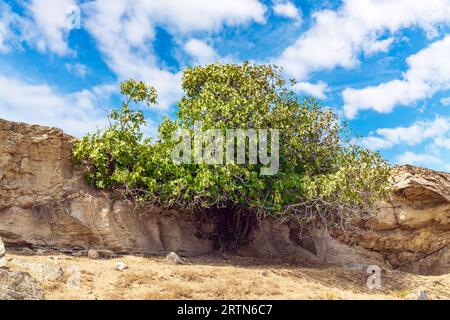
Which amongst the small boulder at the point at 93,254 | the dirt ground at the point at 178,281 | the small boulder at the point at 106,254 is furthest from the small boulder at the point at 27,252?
the small boulder at the point at 106,254

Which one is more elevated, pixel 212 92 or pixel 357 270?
pixel 212 92

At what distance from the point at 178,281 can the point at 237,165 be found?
4497mm

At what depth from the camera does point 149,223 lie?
15961 mm

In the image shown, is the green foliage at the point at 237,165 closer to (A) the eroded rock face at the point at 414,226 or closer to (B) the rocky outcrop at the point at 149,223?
(B) the rocky outcrop at the point at 149,223

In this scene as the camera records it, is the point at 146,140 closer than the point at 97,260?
No

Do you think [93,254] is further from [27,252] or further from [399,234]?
[399,234]

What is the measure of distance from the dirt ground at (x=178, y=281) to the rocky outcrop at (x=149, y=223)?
1.39m

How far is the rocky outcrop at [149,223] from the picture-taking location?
1386 centimetres

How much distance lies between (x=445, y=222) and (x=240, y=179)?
35.3 feet

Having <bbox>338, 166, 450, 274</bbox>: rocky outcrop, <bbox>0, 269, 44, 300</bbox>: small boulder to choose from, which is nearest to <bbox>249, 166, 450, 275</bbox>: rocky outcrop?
<bbox>338, 166, 450, 274</bbox>: rocky outcrop

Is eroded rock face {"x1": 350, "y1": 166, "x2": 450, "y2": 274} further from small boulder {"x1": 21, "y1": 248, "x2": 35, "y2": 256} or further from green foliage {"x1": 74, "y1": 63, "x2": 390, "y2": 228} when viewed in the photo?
small boulder {"x1": 21, "y1": 248, "x2": 35, "y2": 256}
